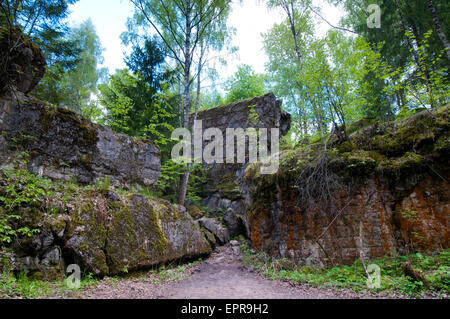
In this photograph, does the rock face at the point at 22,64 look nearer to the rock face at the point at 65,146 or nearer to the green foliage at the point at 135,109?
the rock face at the point at 65,146

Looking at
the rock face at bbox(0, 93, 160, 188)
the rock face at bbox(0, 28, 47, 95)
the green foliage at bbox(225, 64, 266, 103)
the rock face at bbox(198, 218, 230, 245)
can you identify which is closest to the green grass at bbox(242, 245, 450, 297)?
the rock face at bbox(198, 218, 230, 245)

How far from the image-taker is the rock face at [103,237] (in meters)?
3.85

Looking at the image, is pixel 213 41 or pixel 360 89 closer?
pixel 360 89

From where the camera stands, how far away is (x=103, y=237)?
478cm

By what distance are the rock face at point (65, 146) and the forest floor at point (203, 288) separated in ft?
9.94

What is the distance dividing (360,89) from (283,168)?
2.94m

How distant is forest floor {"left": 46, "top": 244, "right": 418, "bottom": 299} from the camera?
3.86m

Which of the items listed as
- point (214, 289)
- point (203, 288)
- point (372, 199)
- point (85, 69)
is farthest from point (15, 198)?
point (85, 69)

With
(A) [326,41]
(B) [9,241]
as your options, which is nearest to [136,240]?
(B) [9,241]

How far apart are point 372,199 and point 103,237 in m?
6.31

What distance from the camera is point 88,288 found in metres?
3.88

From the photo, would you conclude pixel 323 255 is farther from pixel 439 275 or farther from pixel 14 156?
pixel 14 156

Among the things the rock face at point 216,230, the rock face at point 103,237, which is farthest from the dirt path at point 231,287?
the rock face at point 216,230

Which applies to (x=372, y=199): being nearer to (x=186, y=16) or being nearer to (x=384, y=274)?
(x=384, y=274)
